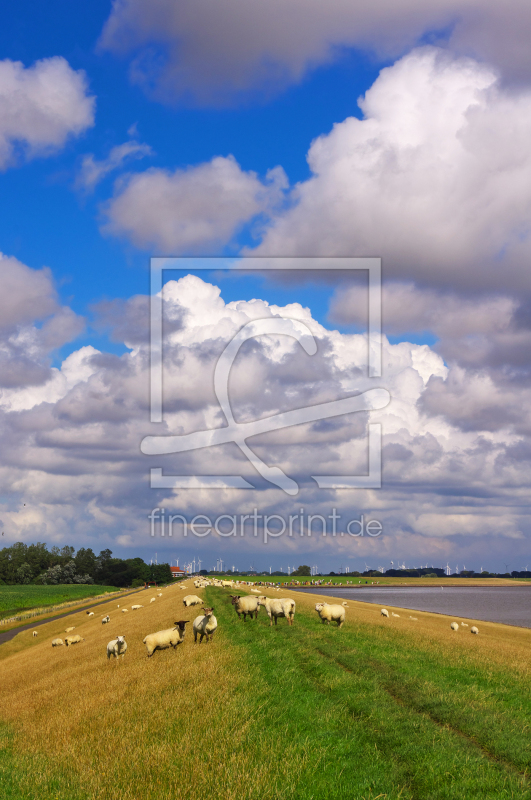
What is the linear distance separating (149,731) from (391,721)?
6.03m

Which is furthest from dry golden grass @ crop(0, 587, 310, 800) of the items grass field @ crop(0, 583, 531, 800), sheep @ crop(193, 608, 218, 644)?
sheep @ crop(193, 608, 218, 644)

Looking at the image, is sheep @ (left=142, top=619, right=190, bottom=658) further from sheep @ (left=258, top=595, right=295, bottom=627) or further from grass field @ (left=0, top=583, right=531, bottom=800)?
sheep @ (left=258, top=595, right=295, bottom=627)

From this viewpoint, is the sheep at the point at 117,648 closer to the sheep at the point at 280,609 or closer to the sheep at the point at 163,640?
the sheep at the point at 163,640

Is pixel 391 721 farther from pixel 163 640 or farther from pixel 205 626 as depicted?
pixel 163 640

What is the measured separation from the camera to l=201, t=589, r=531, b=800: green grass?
10.8m

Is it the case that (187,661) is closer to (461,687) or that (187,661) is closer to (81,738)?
(81,738)

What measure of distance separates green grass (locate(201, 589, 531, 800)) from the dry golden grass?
2.40ft

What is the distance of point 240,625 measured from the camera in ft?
104

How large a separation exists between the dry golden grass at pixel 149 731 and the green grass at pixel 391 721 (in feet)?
2.40

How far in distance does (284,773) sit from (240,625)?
20997 millimetres

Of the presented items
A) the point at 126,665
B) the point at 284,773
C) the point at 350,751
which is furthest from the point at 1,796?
the point at 126,665

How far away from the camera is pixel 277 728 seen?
546 inches

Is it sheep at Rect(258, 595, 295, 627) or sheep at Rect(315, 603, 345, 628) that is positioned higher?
sheep at Rect(258, 595, 295, 627)

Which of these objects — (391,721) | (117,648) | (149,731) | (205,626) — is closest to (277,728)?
(391,721)
